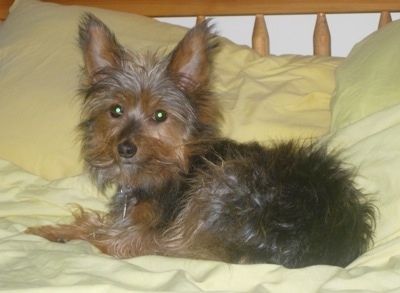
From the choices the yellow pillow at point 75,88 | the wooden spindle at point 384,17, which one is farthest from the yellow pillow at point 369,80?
the wooden spindle at point 384,17

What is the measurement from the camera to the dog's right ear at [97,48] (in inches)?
145

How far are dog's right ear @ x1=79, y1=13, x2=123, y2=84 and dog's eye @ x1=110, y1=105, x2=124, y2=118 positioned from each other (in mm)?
190

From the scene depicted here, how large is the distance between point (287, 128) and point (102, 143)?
1056 mm

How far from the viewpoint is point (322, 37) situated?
482cm

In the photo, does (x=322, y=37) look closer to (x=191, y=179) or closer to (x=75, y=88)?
(x=75, y=88)

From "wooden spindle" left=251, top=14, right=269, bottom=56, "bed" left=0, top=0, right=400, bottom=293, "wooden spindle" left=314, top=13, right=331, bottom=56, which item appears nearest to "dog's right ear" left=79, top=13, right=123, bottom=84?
"bed" left=0, top=0, right=400, bottom=293

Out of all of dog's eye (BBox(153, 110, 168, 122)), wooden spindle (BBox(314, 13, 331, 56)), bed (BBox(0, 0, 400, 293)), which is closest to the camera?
bed (BBox(0, 0, 400, 293))

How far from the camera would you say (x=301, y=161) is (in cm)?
342

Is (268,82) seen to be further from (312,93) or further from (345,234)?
(345,234)

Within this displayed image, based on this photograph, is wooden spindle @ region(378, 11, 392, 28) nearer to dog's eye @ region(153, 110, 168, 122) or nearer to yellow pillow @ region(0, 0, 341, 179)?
yellow pillow @ region(0, 0, 341, 179)

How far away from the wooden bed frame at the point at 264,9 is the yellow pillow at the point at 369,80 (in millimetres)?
515

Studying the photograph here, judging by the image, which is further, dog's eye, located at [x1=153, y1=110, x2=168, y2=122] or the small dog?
dog's eye, located at [x1=153, y1=110, x2=168, y2=122]

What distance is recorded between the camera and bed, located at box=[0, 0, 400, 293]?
9.78ft

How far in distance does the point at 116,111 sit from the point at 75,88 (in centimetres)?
81
